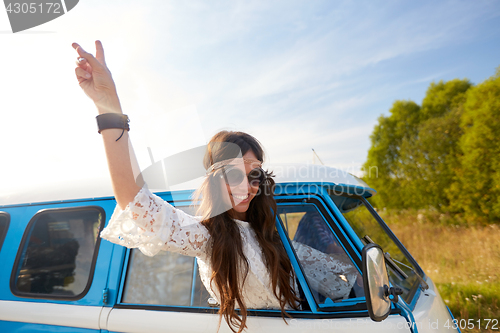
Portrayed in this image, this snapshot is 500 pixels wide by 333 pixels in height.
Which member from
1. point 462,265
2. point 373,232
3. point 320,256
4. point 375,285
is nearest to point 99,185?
point 320,256

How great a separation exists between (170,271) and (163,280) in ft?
0.25

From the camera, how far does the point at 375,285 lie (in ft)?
4.30

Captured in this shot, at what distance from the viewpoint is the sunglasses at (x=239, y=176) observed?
5.63 feet

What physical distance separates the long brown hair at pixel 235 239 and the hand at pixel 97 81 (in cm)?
65

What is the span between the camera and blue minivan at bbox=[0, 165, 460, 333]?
5.33ft

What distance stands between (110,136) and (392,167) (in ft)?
57.9

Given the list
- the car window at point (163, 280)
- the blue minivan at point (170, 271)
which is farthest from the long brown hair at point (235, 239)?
the car window at point (163, 280)

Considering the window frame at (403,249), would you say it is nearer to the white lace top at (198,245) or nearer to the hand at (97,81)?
the white lace top at (198,245)

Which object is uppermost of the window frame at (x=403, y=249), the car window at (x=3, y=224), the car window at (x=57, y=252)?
the car window at (x=3, y=224)

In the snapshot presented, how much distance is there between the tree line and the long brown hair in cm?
1118

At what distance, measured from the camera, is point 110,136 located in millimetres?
1230

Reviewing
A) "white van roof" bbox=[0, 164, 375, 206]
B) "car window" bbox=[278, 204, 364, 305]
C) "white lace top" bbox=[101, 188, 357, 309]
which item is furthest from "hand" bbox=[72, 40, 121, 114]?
"car window" bbox=[278, 204, 364, 305]

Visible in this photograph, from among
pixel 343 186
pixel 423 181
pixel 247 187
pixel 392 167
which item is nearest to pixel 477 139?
pixel 423 181

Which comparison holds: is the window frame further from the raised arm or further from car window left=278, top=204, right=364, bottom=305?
the raised arm
